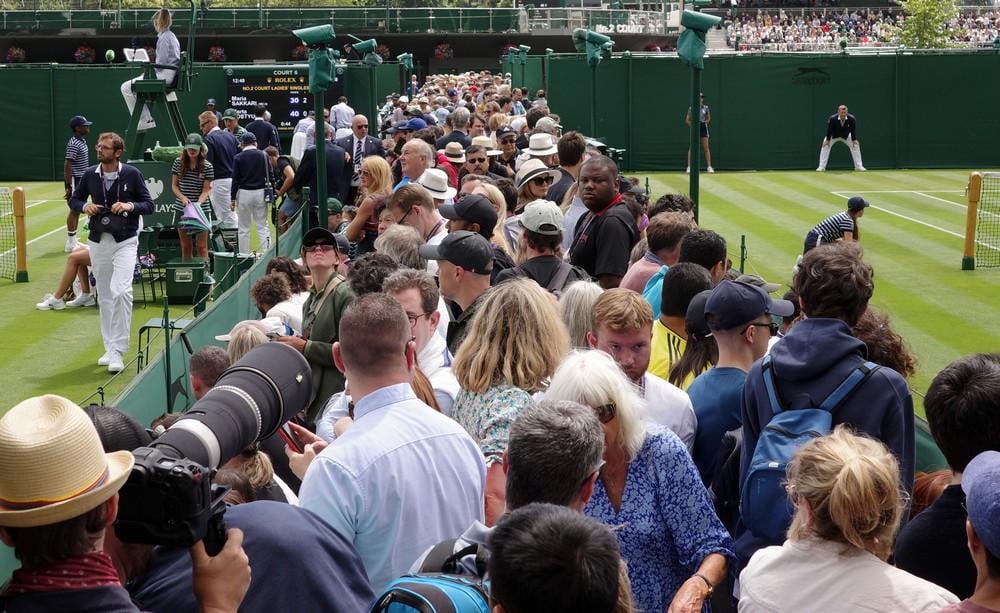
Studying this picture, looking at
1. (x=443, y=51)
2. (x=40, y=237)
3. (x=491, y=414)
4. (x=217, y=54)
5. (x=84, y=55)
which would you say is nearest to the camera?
(x=491, y=414)

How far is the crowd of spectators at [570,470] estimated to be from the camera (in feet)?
9.45

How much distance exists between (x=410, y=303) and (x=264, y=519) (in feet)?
9.58

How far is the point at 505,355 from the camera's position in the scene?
5.44 metres

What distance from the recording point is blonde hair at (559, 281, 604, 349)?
6.57m

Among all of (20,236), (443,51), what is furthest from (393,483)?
(443,51)

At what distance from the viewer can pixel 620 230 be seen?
9.43m

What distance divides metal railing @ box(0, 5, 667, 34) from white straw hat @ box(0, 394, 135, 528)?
59657 millimetres

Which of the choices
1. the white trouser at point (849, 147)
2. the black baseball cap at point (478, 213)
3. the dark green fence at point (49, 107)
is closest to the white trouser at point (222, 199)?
the black baseball cap at point (478, 213)

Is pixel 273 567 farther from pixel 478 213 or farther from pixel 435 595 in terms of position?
pixel 478 213

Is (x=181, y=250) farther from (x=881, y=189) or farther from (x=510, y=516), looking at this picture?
(x=881, y=189)

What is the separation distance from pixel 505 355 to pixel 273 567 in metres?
2.30

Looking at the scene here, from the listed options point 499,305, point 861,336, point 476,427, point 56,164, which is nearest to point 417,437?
point 476,427

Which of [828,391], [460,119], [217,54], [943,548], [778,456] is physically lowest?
[943,548]

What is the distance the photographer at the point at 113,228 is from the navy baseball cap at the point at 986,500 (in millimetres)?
10999
